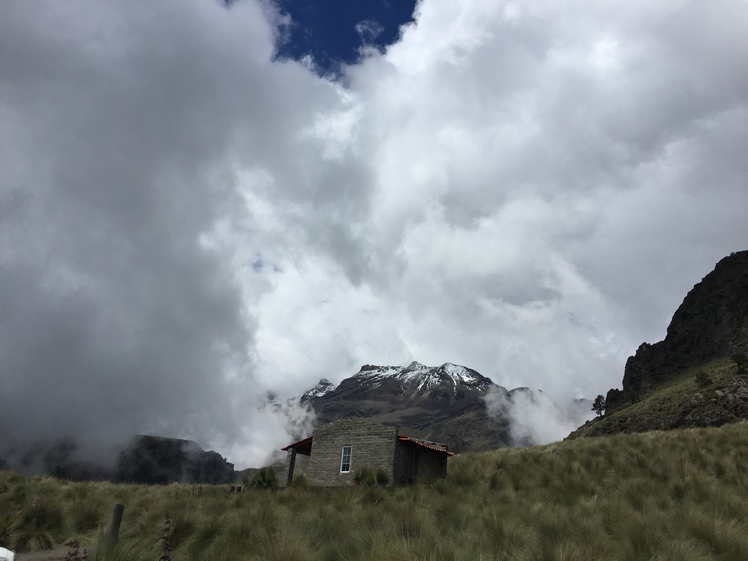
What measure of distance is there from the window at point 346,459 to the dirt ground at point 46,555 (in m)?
18.7

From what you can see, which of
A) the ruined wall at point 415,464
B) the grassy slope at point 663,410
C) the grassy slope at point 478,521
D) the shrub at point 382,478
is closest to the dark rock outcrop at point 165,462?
the grassy slope at point 663,410

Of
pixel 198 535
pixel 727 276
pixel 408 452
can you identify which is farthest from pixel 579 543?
pixel 727 276

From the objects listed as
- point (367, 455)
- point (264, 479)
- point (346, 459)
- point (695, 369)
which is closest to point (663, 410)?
point (695, 369)

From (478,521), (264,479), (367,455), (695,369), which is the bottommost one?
(478,521)

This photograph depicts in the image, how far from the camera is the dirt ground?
34.8 feet

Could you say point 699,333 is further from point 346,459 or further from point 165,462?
point 165,462

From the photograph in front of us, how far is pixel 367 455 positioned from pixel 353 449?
122 cm

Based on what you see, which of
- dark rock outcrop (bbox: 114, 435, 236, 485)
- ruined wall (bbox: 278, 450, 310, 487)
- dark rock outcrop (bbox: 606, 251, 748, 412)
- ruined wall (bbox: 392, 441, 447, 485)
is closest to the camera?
ruined wall (bbox: 392, 441, 447, 485)

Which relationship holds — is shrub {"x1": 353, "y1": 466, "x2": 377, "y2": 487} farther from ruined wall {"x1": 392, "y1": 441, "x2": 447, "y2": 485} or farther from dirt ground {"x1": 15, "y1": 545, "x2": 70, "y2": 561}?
dirt ground {"x1": 15, "y1": 545, "x2": 70, "y2": 561}

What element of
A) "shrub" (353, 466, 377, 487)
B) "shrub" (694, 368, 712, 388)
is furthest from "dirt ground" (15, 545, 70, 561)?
"shrub" (694, 368, 712, 388)

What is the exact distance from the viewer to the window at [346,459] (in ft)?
94.5

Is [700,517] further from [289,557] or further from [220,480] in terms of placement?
[220,480]

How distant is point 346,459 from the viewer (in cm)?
2906

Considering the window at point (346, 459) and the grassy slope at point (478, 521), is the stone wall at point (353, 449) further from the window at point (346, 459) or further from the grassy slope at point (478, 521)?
the grassy slope at point (478, 521)
